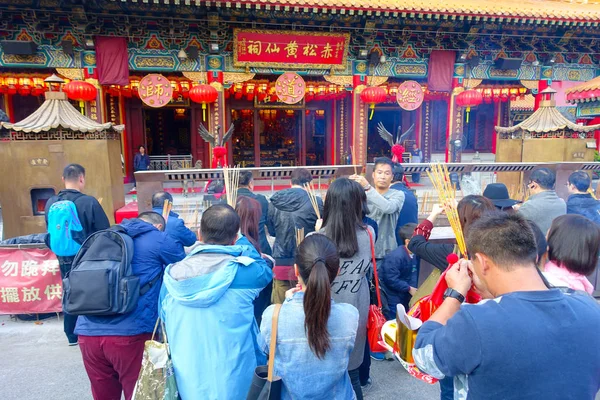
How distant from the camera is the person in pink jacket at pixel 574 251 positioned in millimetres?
1820

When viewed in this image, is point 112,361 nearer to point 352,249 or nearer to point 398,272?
point 352,249

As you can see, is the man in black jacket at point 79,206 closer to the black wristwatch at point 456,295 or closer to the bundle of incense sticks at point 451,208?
the bundle of incense sticks at point 451,208

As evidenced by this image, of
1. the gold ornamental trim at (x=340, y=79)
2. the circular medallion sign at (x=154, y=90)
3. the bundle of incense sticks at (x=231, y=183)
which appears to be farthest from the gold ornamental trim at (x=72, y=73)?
the bundle of incense sticks at (x=231, y=183)

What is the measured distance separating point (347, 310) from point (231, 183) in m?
2.18

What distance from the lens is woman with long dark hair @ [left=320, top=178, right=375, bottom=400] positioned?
84.4 inches

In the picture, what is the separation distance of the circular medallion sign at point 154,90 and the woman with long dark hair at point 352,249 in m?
6.76

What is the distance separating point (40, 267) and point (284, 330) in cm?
334

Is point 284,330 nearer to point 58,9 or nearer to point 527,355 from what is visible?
point 527,355

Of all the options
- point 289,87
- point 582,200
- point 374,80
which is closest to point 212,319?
point 582,200

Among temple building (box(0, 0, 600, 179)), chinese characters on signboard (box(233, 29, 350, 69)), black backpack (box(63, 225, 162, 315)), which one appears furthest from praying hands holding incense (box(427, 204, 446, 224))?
chinese characters on signboard (box(233, 29, 350, 69))

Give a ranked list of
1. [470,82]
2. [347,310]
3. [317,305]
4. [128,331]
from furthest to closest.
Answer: [470,82]
[128,331]
[347,310]
[317,305]

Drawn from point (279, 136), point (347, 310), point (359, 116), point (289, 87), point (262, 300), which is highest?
point (289, 87)

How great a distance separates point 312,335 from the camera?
1.48m

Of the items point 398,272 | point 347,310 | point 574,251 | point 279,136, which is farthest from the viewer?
point 279,136
